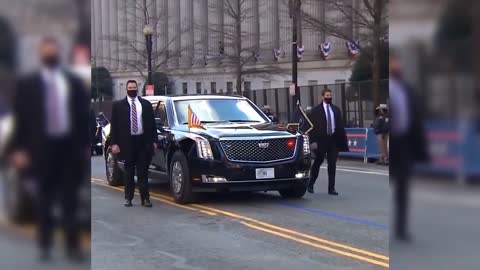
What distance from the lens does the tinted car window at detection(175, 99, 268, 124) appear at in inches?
407

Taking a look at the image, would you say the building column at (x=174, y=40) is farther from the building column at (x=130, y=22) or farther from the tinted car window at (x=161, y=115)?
the tinted car window at (x=161, y=115)

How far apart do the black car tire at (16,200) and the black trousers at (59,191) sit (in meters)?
0.02

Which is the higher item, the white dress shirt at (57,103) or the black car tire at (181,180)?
the white dress shirt at (57,103)

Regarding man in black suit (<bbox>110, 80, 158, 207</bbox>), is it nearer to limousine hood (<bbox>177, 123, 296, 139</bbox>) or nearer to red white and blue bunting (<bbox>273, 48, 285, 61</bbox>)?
limousine hood (<bbox>177, 123, 296, 139</bbox>)

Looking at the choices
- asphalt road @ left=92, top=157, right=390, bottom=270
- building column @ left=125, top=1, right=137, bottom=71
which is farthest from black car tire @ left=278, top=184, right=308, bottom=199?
building column @ left=125, top=1, right=137, bottom=71

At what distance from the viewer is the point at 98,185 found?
12789 mm

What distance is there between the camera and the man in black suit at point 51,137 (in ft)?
4.21

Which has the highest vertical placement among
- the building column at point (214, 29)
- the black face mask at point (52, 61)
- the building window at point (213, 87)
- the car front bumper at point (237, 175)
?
the building column at point (214, 29)

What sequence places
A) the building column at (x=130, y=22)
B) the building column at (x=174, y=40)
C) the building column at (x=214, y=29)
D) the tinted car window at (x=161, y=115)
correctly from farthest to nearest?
1. the building column at (x=214, y=29)
2. the building column at (x=174, y=40)
3. the tinted car window at (x=161, y=115)
4. the building column at (x=130, y=22)

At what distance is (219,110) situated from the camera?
1053 centimetres

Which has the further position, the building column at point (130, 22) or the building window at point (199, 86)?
the building window at point (199, 86)

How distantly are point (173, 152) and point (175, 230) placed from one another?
93.9 inches

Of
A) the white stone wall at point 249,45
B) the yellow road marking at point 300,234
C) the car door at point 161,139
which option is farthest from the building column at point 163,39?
the yellow road marking at point 300,234

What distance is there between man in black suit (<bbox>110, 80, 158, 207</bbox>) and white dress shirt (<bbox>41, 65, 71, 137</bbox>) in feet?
25.2
